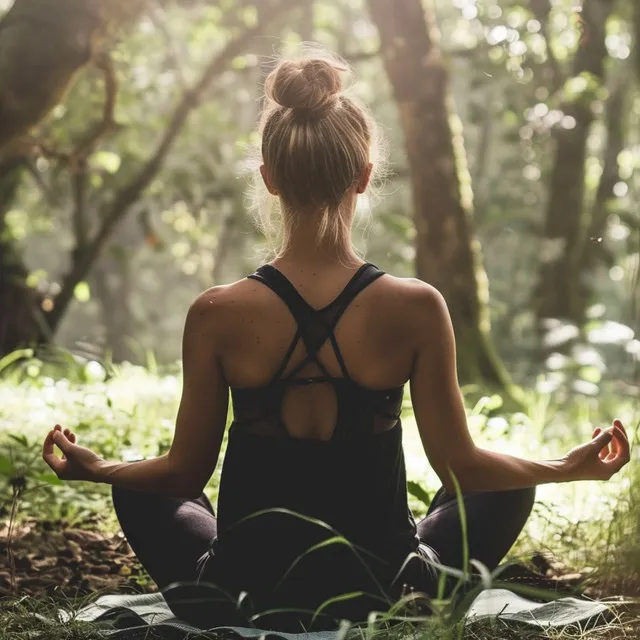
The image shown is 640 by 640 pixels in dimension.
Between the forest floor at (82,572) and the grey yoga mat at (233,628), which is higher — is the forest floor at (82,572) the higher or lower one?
the lower one

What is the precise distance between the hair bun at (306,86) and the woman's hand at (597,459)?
124cm

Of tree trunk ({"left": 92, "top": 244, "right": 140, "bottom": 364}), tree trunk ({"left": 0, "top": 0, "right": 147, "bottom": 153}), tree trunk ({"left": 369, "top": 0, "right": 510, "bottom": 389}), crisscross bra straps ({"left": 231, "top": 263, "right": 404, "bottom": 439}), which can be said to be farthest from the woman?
tree trunk ({"left": 92, "top": 244, "right": 140, "bottom": 364})

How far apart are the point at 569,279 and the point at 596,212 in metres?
1.21

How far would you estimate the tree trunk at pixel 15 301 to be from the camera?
8.27 m

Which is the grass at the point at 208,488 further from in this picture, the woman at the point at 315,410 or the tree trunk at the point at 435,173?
the tree trunk at the point at 435,173

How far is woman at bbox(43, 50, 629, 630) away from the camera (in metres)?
2.53

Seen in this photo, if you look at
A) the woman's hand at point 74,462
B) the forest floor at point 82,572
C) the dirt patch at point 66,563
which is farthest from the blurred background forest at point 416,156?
the dirt patch at point 66,563

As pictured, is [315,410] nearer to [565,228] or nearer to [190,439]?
[190,439]

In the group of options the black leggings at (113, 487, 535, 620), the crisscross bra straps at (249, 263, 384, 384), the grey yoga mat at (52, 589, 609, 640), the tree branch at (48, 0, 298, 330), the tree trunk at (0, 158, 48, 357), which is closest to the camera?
the crisscross bra straps at (249, 263, 384, 384)

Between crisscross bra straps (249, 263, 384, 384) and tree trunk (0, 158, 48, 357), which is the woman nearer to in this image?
crisscross bra straps (249, 263, 384, 384)

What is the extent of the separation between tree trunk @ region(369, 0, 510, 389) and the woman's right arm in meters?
4.87

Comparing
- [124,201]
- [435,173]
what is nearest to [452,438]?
[435,173]

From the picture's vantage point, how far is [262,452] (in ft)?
8.52

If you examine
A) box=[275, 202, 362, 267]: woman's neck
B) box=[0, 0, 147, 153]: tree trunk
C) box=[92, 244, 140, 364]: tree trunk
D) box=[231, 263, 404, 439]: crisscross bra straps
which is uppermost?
box=[0, 0, 147, 153]: tree trunk
